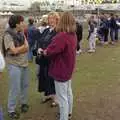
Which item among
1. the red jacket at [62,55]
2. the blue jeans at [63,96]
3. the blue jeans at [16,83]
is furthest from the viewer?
the blue jeans at [16,83]

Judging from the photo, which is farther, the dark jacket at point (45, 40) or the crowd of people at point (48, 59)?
the dark jacket at point (45, 40)

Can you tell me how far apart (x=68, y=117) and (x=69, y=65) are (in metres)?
1.22

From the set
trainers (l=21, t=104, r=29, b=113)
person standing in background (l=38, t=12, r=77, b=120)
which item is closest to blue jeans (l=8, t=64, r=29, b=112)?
trainers (l=21, t=104, r=29, b=113)

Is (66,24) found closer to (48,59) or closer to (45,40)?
(48,59)

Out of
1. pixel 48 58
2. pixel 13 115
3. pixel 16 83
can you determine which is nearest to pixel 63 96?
pixel 48 58

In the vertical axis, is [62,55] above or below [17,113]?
above

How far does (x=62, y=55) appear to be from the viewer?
611 centimetres

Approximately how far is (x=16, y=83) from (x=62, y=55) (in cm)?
125

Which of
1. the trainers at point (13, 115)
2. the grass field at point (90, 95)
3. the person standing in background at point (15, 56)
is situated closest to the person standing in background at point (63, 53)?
the person standing in background at point (15, 56)

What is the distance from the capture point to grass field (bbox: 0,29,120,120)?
7492mm

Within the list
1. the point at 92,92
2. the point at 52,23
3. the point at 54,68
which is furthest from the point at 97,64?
the point at 54,68

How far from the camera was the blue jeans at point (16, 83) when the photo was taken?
6890 millimetres

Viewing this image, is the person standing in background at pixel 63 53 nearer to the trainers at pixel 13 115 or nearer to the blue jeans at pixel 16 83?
the blue jeans at pixel 16 83

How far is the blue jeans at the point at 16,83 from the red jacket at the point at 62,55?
888 millimetres
